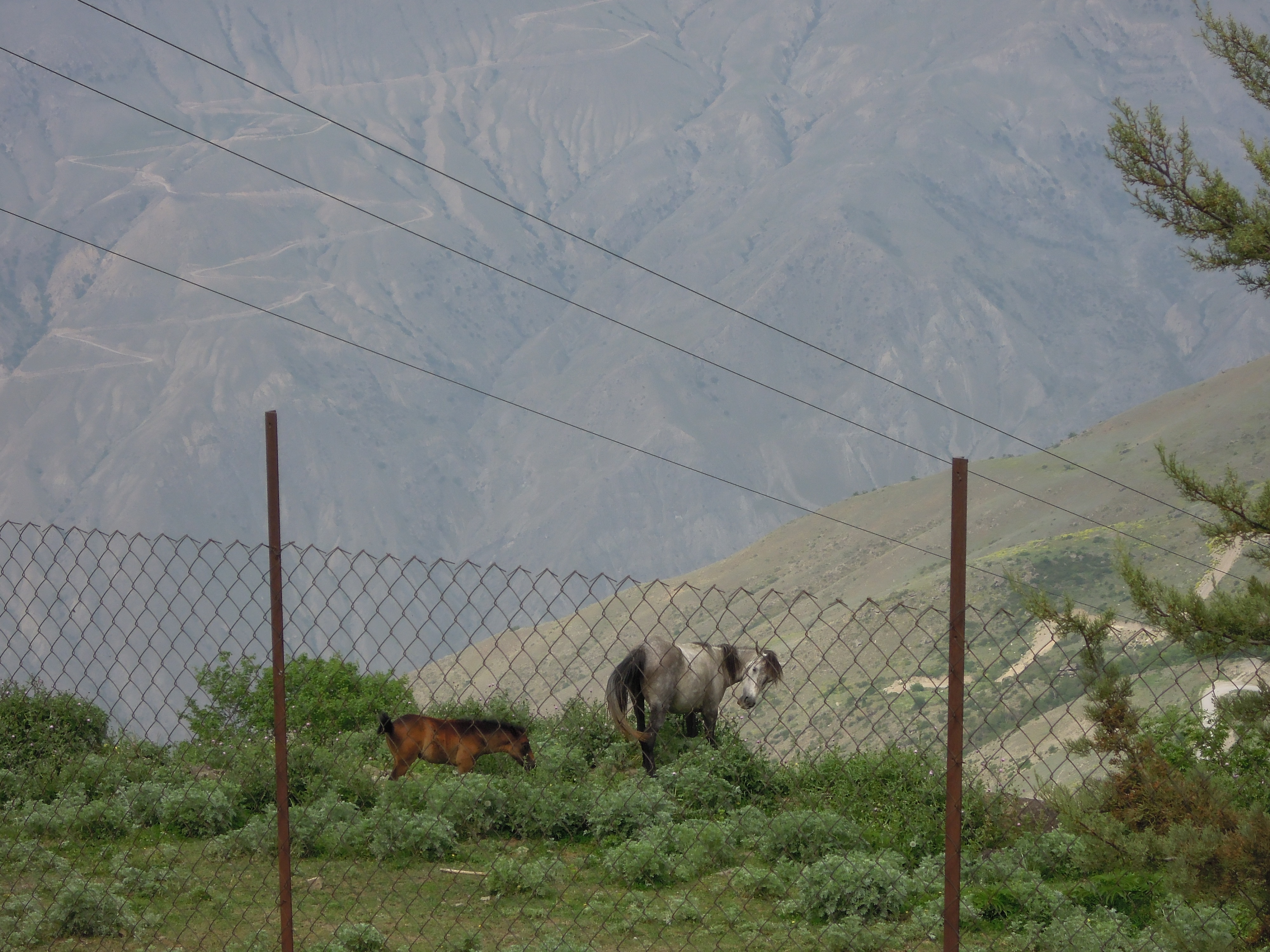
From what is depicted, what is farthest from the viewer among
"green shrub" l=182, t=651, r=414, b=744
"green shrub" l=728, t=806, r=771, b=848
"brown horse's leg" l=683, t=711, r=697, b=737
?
"green shrub" l=182, t=651, r=414, b=744

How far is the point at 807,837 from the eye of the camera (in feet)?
25.0

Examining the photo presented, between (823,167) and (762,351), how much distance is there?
146ft

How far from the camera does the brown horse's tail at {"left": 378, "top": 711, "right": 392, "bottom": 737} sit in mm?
8547

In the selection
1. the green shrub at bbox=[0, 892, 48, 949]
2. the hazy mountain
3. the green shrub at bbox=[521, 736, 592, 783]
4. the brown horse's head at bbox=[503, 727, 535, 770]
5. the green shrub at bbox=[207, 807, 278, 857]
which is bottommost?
the green shrub at bbox=[0, 892, 48, 949]

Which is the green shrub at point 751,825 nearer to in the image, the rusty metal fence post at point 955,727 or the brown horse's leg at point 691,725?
the brown horse's leg at point 691,725

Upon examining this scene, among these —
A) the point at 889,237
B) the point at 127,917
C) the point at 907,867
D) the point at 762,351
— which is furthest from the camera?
the point at 889,237

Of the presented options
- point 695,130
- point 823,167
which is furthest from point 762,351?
point 695,130

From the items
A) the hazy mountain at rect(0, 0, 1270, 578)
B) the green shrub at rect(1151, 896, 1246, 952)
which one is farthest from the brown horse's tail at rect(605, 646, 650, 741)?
the hazy mountain at rect(0, 0, 1270, 578)

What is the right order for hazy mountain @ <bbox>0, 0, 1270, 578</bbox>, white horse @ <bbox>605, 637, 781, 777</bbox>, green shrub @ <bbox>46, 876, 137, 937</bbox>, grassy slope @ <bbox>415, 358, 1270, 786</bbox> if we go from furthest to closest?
hazy mountain @ <bbox>0, 0, 1270, 578</bbox> → grassy slope @ <bbox>415, 358, 1270, 786</bbox> → white horse @ <bbox>605, 637, 781, 777</bbox> → green shrub @ <bbox>46, 876, 137, 937</bbox>

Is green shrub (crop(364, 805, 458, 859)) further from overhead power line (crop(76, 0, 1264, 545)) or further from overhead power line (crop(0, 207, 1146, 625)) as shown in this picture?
overhead power line (crop(76, 0, 1264, 545))

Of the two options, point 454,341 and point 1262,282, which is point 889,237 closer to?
point 454,341

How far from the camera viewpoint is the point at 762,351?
156375mm

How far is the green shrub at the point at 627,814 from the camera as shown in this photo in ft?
26.2

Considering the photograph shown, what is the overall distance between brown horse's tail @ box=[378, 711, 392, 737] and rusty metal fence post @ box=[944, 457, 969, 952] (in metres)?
5.04
